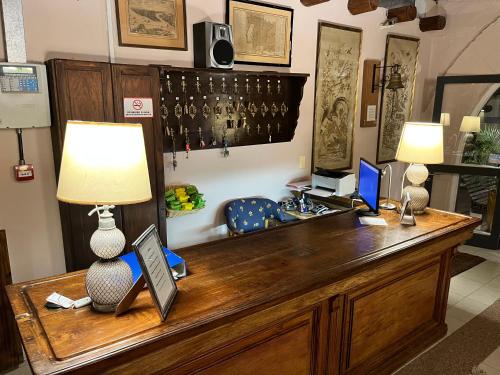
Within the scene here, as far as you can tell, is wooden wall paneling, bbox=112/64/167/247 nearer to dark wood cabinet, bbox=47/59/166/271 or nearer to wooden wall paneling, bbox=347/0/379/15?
dark wood cabinet, bbox=47/59/166/271

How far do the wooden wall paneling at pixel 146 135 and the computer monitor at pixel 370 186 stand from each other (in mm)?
1504

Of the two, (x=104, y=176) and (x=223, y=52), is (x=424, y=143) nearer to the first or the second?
(x=223, y=52)

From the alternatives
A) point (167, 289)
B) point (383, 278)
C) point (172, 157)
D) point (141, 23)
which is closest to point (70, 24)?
point (141, 23)

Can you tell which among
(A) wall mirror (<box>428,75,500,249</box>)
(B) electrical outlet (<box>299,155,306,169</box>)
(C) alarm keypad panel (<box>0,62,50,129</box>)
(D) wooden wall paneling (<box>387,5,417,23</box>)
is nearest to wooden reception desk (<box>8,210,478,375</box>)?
(C) alarm keypad panel (<box>0,62,50,129</box>)

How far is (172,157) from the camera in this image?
10.5 feet

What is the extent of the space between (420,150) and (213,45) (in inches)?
69.2

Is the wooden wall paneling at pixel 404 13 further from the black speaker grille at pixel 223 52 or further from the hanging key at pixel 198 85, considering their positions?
the hanging key at pixel 198 85

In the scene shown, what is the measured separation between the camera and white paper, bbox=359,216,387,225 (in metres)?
2.70

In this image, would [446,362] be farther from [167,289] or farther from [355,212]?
[167,289]

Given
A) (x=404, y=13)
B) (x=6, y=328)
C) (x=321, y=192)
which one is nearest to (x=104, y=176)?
(x=6, y=328)

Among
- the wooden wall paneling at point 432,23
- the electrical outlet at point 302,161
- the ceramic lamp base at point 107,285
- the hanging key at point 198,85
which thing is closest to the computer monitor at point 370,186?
the electrical outlet at point 302,161

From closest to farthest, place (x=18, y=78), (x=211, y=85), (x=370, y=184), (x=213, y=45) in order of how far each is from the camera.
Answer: (x=18, y=78) → (x=370, y=184) → (x=213, y=45) → (x=211, y=85)

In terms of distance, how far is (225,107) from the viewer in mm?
3430

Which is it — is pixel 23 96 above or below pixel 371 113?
above
